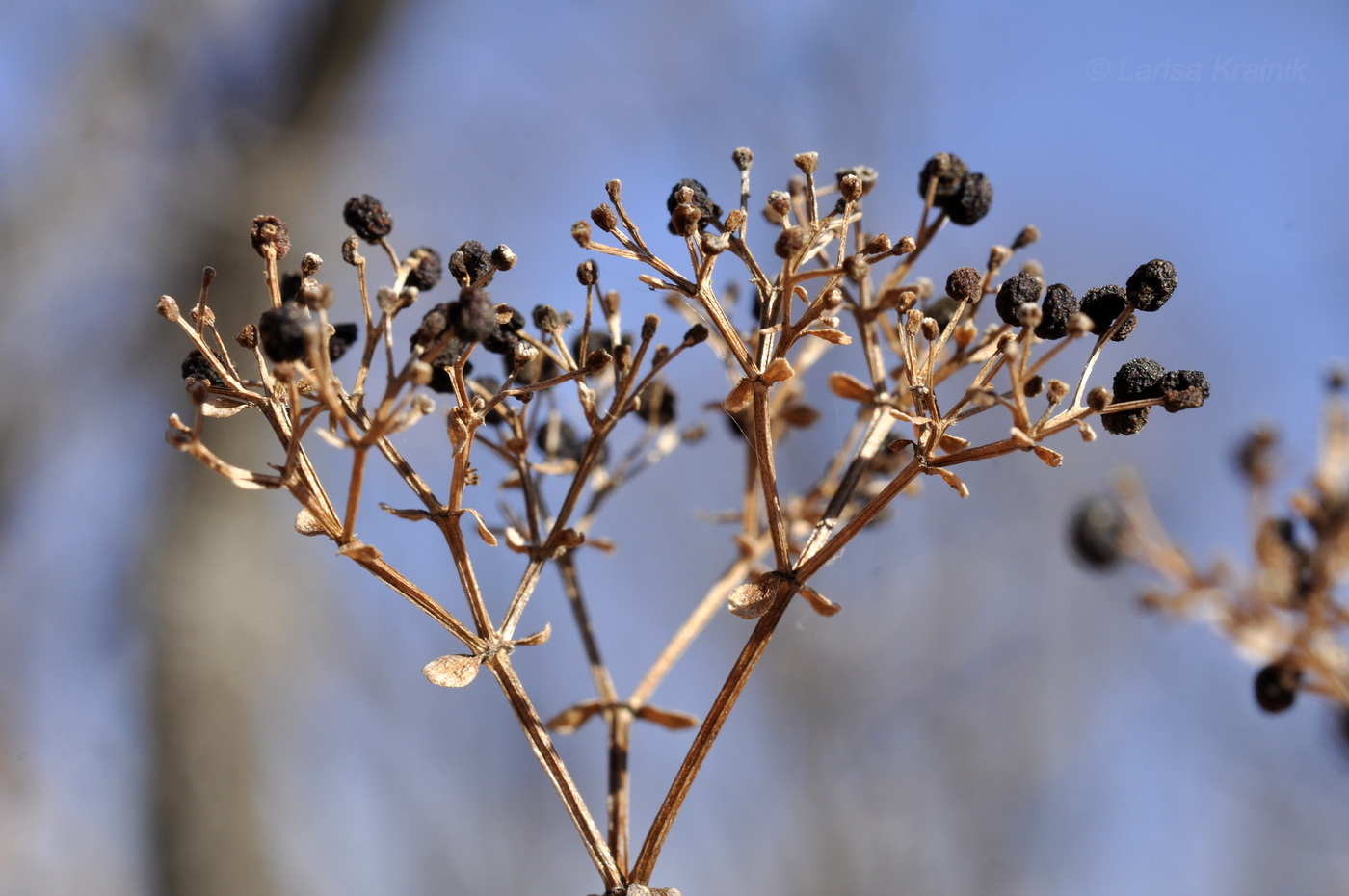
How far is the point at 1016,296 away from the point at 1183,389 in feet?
1.00

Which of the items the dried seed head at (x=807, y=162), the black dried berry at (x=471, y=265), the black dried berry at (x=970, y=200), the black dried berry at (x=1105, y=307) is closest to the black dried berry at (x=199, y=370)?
the black dried berry at (x=471, y=265)

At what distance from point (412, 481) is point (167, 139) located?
6.01 metres

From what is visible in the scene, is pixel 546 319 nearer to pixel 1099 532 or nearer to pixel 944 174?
pixel 944 174

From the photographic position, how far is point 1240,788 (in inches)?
353

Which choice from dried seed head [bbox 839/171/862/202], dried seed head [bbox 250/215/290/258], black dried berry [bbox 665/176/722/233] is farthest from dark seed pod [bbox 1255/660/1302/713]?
dried seed head [bbox 250/215/290/258]

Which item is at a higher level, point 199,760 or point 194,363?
point 199,760

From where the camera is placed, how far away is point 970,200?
1909 millimetres

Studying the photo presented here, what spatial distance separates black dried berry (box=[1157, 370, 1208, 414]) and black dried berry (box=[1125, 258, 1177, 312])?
0.45 feet

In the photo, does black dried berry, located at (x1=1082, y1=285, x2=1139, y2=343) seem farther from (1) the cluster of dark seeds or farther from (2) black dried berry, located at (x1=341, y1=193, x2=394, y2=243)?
(2) black dried berry, located at (x1=341, y1=193, x2=394, y2=243)

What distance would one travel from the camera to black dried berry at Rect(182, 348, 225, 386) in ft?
5.48

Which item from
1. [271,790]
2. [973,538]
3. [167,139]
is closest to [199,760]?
[271,790]

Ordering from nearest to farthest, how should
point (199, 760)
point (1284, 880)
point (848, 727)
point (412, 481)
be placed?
point (412, 481) → point (199, 760) → point (1284, 880) → point (848, 727)

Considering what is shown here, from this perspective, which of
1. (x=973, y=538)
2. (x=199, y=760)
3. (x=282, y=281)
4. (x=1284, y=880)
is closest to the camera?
(x=282, y=281)

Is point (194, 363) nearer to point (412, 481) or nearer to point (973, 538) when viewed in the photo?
point (412, 481)
